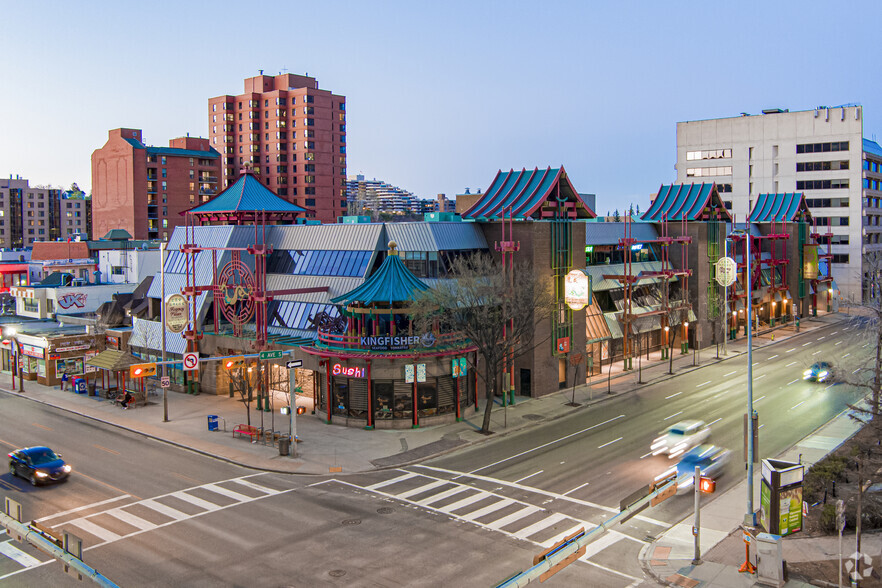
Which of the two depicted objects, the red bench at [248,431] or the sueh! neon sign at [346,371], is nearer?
the red bench at [248,431]

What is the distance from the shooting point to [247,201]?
61062 mm

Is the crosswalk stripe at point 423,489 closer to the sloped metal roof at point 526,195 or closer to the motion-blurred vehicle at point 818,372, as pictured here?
the sloped metal roof at point 526,195

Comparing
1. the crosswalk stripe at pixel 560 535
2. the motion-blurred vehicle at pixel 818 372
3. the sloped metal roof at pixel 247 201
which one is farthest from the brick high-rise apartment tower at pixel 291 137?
the crosswalk stripe at pixel 560 535

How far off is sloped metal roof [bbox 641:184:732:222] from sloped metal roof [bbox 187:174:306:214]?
38351mm

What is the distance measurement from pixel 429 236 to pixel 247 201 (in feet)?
62.2

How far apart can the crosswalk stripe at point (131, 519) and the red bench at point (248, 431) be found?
11.2 meters

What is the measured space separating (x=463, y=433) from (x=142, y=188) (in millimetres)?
110989

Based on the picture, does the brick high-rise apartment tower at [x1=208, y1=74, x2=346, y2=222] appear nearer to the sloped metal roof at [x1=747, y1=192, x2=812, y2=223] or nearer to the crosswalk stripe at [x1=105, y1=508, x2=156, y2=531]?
the sloped metal roof at [x1=747, y1=192, x2=812, y2=223]

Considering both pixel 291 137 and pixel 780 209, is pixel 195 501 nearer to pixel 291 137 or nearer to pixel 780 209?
pixel 780 209

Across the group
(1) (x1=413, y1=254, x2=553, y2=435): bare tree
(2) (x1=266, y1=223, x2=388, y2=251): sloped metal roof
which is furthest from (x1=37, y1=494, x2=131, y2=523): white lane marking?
(2) (x1=266, y1=223, x2=388, y2=251): sloped metal roof

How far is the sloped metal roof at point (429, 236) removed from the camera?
50.8 meters

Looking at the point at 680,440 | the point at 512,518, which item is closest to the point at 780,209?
the point at 680,440

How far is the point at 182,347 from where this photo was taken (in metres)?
56.7

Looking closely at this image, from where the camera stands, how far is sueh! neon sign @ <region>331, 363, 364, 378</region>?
143 feet
